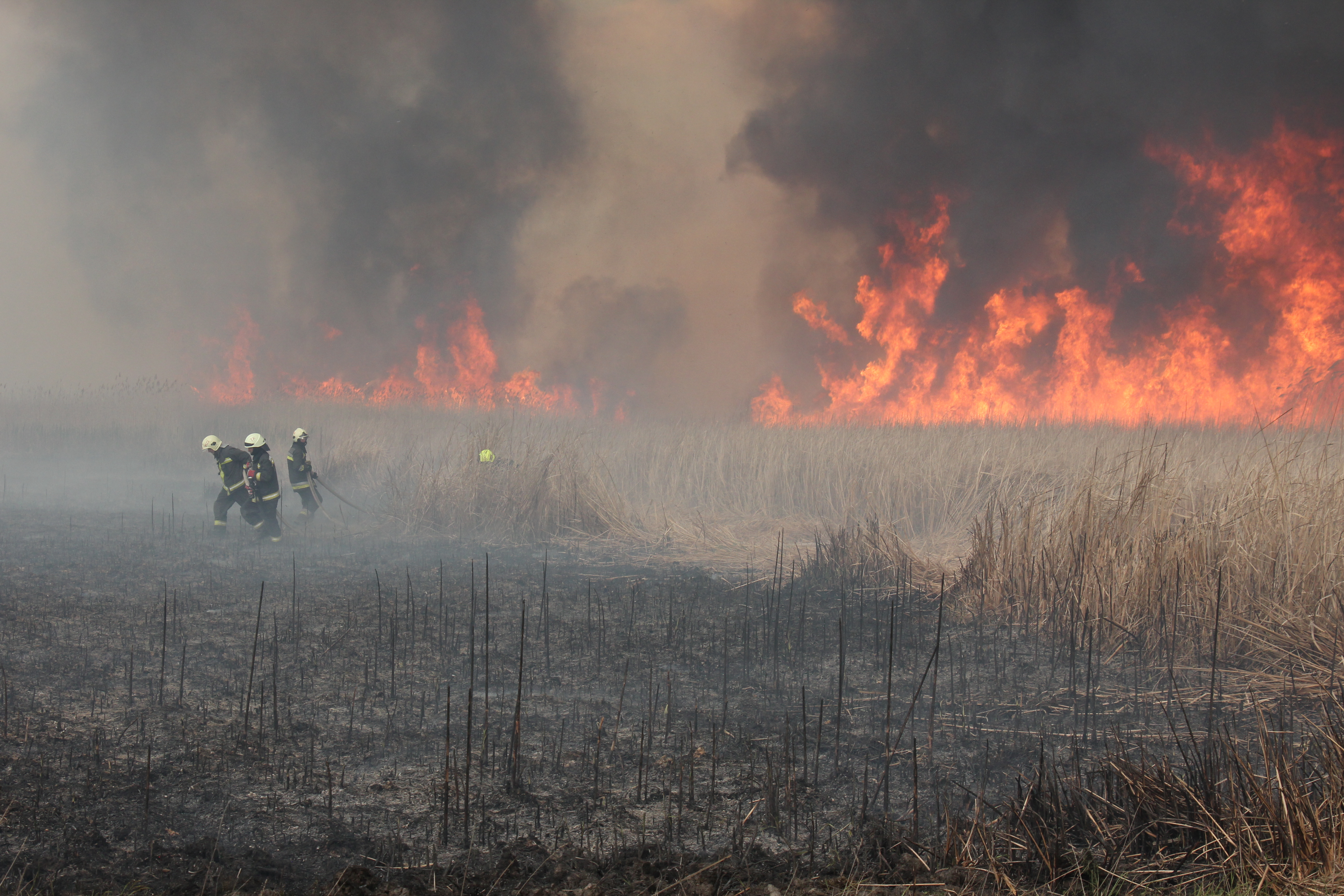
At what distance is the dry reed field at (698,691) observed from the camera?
267 centimetres

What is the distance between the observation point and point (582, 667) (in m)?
4.99

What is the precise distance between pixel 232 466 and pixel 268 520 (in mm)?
637

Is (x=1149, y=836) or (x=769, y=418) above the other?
(x=769, y=418)

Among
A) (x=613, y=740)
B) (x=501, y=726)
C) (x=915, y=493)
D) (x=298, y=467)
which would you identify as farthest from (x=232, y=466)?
(x=915, y=493)

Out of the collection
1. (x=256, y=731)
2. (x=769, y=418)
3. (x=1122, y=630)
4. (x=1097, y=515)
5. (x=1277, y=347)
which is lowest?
(x=256, y=731)

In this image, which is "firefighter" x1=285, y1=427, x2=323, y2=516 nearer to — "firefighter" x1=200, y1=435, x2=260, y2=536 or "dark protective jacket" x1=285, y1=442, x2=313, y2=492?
"dark protective jacket" x1=285, y1=442, x2=313, y2=492

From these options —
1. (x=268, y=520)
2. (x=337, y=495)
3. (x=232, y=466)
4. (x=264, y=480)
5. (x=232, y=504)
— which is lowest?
(x=268, y=520)

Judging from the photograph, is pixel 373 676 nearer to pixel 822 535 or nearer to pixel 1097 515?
pixel 1097 515

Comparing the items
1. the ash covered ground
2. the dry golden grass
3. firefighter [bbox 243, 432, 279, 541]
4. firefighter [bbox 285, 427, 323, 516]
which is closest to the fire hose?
firefighter [bbox 285, 427, 323, 516]

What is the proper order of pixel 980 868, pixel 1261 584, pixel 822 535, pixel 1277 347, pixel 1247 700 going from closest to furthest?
pixel 980 868
pixel 1247 700
pixel 1261 584
pixel 822 535
pixel 1277 347

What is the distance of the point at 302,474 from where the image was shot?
981 cm

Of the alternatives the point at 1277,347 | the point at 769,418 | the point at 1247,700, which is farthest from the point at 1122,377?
the point at 1247,700

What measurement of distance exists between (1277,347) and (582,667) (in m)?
19.2

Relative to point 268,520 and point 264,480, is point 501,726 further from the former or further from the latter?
point 268,520
